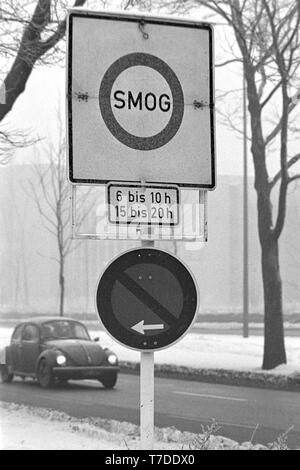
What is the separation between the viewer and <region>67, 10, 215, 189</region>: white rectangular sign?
2.90m

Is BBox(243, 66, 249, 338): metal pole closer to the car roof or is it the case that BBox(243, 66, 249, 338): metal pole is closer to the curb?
the curb

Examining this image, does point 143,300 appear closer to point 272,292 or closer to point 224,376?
point 224,376

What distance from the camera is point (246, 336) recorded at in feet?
36.9

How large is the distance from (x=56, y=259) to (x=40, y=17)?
6.66 feet

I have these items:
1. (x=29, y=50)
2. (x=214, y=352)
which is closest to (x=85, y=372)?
(x=214, y=352)

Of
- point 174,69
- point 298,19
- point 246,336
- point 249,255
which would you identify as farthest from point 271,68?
point 174,69

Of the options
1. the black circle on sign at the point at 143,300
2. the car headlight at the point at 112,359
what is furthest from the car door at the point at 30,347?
the black circle on sign at the point at 143,300

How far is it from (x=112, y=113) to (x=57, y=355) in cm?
438

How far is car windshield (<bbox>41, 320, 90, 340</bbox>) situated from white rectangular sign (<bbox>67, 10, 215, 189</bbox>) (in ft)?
12.5

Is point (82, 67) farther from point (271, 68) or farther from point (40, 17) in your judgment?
point (271, 68)

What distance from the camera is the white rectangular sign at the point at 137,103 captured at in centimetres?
290

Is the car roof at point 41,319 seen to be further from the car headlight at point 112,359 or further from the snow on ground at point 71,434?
the snow on ground at point 71,434

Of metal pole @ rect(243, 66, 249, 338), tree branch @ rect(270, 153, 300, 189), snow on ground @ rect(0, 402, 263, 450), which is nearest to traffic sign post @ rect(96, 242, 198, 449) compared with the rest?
A: snow on ground @ rect(0, 402, 263, 450)

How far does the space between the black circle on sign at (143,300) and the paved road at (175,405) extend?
402 cm
